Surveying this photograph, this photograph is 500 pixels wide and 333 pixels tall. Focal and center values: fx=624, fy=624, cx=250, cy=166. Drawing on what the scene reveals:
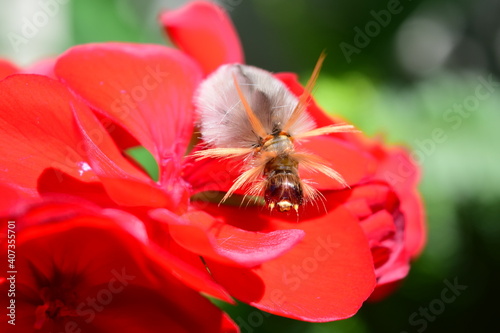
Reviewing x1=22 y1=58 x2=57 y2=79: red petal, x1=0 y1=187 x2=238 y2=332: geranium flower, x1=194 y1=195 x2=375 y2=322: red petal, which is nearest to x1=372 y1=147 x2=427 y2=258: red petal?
x1=194 y1=195 x2=375 y2=322: red petal

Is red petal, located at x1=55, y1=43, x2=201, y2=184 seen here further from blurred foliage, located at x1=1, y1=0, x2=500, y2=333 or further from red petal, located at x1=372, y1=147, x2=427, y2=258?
blurred foliage, located at x1=1, y1=0, x2=500, y2=333

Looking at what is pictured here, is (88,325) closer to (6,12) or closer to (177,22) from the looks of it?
(177,22)

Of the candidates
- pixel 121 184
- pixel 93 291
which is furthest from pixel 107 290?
pixel 121 184

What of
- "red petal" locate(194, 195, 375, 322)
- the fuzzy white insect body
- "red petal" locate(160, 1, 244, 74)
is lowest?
"red petal" locate(194, 195, 375, 322)

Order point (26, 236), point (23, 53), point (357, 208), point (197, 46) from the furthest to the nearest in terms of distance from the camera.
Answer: point (23, 53), point (197, 46), point (357, 208), point (26, 236)

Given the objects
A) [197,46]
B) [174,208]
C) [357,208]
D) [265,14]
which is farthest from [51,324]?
[265,14]

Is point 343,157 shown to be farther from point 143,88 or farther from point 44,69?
point 44,69

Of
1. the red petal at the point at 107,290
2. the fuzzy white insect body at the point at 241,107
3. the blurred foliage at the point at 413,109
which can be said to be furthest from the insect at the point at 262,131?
the blurred foliage at the point at 413,109

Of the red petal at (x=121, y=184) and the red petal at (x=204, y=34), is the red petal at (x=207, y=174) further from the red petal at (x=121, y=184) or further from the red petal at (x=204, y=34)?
the red petal at (x=204, y=34)
